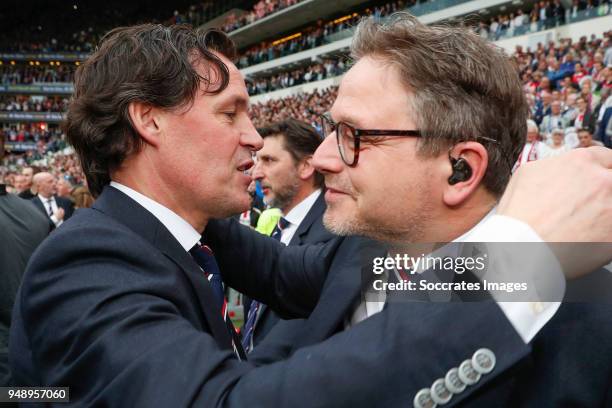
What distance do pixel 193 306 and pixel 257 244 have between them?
0.78 meters

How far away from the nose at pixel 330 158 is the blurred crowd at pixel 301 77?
68.8 feet

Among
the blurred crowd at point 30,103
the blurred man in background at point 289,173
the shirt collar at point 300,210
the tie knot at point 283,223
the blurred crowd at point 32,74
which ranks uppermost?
the blurred man in background at point 289,173

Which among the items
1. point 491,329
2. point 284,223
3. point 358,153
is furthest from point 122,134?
point 284,223

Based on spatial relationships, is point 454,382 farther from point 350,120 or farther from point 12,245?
point 12,245

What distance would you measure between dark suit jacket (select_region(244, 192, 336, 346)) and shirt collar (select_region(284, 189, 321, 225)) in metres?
0.65

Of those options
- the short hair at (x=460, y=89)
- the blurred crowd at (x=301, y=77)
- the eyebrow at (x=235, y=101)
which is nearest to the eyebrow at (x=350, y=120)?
the short hair at (x=460, y=89)

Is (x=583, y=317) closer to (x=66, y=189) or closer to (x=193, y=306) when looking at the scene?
(x=193, y=306)

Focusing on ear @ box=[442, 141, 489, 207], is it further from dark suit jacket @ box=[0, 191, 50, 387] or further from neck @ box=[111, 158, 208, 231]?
dark suit jacket @ box=[0, 191, 50, 387]

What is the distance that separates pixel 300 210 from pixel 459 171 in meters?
2.78

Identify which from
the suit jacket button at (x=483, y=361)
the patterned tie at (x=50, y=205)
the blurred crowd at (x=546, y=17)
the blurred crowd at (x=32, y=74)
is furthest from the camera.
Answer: the blurred crowd at (x=32, y=74)

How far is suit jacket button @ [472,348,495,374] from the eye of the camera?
0.85m

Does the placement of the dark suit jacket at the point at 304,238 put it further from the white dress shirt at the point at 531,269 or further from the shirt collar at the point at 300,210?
the white dress shirt at the point at 531,269

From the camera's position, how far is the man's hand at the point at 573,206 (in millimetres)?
926

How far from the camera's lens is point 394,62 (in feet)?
4.86
